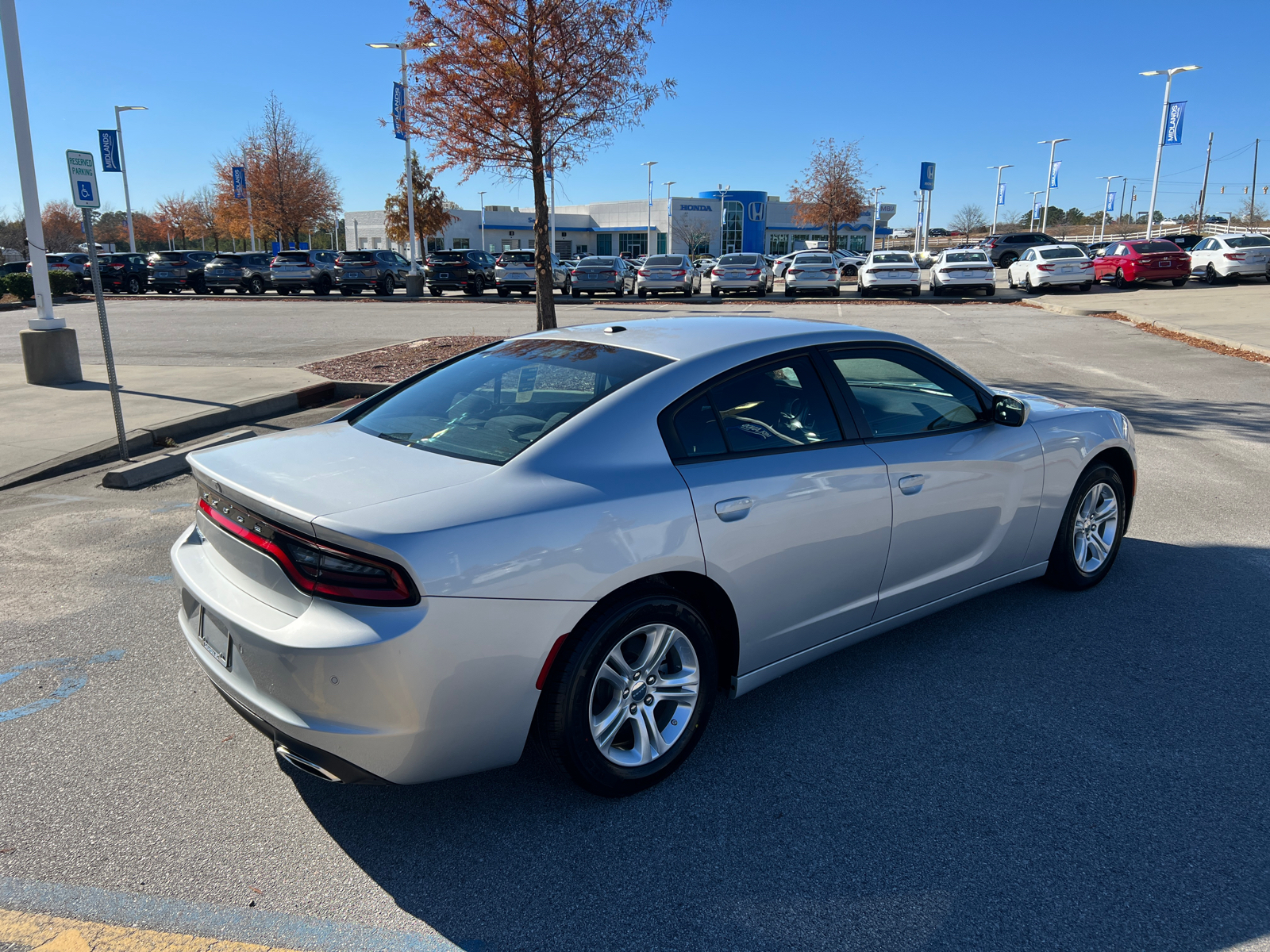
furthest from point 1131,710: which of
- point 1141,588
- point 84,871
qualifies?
point 84,871

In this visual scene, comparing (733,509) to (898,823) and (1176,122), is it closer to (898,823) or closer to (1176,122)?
(898,823)

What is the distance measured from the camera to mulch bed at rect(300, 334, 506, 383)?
12.2 m

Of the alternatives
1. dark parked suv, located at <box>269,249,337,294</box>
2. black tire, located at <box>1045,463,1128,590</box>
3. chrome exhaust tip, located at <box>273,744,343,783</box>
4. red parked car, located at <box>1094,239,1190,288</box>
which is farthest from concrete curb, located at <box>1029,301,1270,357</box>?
dark parked suv, located at <box>269,249,337,294</box>

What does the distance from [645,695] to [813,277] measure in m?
29.0

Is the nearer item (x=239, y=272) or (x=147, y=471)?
(x=147, y=471)

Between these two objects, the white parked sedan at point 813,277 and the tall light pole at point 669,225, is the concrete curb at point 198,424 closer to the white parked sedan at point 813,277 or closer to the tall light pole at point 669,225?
the white parked sedan at point 813,277

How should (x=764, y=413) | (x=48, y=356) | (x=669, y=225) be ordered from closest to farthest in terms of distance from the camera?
(x=764, y=413), (x=48, y=356), (x=669, y=225)

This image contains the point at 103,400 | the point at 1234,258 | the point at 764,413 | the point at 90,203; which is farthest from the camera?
the point at 1234,258

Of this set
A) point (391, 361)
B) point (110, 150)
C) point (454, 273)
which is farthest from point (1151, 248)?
point (110, 150)

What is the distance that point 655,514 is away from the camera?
2832 mm

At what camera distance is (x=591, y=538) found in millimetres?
2684

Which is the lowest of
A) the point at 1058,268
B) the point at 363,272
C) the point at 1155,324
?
the point at 1155,324

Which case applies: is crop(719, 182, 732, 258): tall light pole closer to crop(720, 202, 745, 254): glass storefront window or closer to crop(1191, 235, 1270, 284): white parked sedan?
crop(720, 202, 745, 254): glass storefront window

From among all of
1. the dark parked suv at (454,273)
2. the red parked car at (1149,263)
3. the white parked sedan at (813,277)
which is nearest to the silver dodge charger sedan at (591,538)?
the white parked sedan at (813,277)
